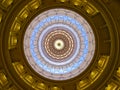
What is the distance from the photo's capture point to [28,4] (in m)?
18.2

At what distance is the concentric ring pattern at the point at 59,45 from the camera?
69.8 ft

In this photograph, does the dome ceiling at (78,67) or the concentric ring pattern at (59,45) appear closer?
the dome ceiling at (78,67)

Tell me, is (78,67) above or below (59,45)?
below

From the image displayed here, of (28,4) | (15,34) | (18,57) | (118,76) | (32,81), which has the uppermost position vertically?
(28,4)

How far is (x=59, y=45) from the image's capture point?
24.3m

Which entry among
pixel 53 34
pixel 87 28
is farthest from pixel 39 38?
pixel 87 28

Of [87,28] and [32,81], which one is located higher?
[87,28]

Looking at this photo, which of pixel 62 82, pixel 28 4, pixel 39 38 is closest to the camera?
pixel 28 4

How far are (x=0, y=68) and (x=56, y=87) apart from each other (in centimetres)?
401

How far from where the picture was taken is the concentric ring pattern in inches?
838

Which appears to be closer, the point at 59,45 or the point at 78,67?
the point at 78,67

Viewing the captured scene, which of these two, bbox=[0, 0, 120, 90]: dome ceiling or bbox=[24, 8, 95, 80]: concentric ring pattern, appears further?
bbox=[24, 8, 95, 80]: concentric ring pattern

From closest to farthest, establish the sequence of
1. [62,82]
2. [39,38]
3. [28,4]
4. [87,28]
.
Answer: [28,4]
[62,82]
[87,28]
[39,38]

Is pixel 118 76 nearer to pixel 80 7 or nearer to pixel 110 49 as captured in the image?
pixel 110 49
